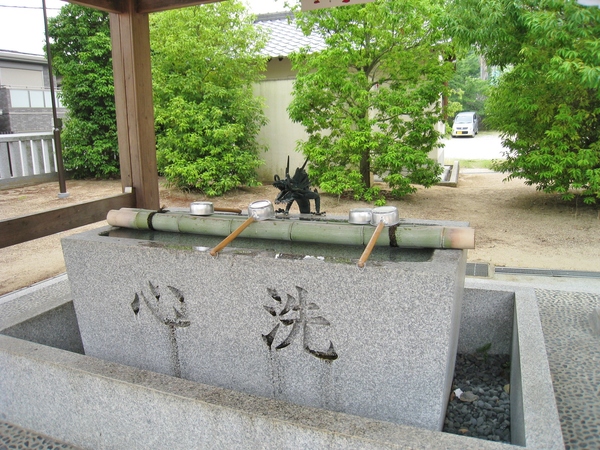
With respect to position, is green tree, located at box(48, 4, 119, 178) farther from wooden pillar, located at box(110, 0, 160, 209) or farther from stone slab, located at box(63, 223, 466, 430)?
stone slab, located at box(63, 223, 466, 430)

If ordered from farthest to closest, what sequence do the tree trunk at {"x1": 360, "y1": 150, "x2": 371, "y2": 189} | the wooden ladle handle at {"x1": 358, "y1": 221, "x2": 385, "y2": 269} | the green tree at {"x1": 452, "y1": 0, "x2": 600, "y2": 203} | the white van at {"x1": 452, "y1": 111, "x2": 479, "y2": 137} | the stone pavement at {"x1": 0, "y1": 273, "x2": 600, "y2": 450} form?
the white van at {"x1": 452, "y1": 111, "x2": 479, "y2": 137} → the tree trunk at {"x1": 360, "y1": 150, "x2": 371, "y2": 189} → the green tree at {"x1": 452, "y1": 0, "x2": 600, "y2": 203} → the stone pavement at {"x1": 0, "y1": 273, "x2": 600, "y2": 450} → the wooden ladle handle at {"x1": 358, "y1": 221, "x2": 385, "y2": 269}

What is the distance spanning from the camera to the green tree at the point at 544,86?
6.00 m

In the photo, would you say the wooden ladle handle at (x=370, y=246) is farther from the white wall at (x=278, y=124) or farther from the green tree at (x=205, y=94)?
the white wall at (x=278, y=124)

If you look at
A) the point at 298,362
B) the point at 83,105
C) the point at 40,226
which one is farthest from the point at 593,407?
the point at 83,105

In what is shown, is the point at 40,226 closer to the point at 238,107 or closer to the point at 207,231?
the point at 207,231

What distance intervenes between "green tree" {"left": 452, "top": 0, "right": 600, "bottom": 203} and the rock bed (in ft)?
15.0

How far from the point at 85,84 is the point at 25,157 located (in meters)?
2.21

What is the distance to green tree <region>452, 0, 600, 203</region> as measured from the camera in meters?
6.00

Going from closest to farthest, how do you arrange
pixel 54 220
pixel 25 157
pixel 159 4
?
1. pixel 54 220
2. pixel 159 4
3. pixel 25 157

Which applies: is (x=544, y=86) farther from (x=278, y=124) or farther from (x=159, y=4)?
(x=159, y=4)

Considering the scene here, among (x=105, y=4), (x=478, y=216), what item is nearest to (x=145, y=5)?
(x=105, y=4)

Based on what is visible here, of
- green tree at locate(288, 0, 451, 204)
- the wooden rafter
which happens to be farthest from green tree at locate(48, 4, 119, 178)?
the wooden rafter

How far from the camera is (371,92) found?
802 centimetres

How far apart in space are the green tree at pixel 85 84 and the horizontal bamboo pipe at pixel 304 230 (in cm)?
868
